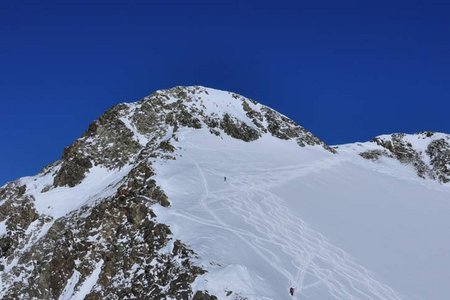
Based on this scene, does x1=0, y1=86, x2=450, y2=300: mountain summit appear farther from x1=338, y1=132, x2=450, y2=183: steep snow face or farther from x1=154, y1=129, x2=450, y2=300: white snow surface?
x1=338, y1=132, x2=450, y2=183: steep snow face

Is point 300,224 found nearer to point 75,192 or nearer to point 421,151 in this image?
point 75,192

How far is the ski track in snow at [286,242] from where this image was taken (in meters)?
24.2

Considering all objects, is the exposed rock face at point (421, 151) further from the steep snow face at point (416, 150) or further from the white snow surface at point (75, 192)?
the white snow surface at point (75, 192)

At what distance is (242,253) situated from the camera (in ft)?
85.7

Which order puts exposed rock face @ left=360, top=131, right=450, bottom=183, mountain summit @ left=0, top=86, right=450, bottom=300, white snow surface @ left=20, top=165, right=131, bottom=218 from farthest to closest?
exposed rock face @ left=360, top=131, right=450, bottom=183 → white snow surface @ left=20, top=165, right=131, bottom=218 → mountain summit @ left=0, top=86, right=450, bottom=300

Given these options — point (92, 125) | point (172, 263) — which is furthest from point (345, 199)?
point (92, 125)

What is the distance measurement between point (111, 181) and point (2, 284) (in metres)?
12.2

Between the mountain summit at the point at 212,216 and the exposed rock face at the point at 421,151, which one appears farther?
the exposed rock face at the point at 421,151

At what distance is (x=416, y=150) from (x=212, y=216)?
4429 cm

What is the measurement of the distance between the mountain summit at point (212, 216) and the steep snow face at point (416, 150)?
2832mm

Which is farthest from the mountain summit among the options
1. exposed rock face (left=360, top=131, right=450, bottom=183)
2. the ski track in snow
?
exposed rock face (left=360, top=131, right=450, bottom=183)

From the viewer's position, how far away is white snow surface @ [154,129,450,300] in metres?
24.1

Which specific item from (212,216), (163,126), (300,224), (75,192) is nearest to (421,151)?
(163,126)

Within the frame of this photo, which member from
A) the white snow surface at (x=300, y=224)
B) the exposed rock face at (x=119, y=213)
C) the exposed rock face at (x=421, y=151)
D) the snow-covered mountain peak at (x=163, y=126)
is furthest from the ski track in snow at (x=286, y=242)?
the exposed rock face at (x=421, y=151)
